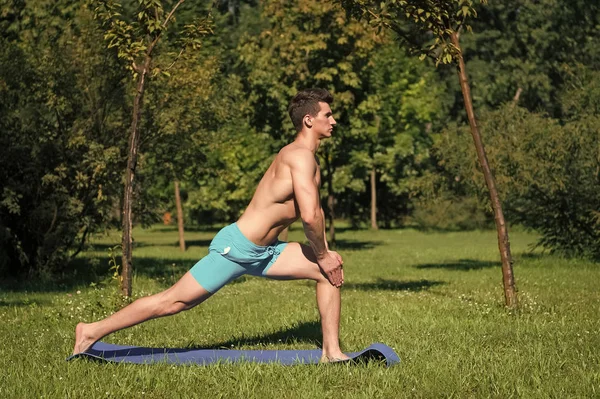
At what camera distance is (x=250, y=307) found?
12898 mm

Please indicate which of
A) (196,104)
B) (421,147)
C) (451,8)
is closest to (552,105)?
(421,147)

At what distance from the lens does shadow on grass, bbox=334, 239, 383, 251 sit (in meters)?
36.6

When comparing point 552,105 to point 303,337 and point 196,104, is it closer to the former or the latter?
point 196,104

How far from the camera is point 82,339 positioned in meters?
7.77

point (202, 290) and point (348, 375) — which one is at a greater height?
point (202, 290)

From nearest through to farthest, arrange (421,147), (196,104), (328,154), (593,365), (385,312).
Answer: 1. (593,365)
2. (385,312)
3. (196,104)
4. (328,154)
5. (421,147)

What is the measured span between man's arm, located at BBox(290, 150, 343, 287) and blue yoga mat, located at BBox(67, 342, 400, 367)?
0.64 m

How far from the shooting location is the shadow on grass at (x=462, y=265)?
23547 millimetres

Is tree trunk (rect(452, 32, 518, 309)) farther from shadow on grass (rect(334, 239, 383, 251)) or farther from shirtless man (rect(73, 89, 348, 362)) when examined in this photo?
shadow on grass (rect(334, 239, 383, 251))

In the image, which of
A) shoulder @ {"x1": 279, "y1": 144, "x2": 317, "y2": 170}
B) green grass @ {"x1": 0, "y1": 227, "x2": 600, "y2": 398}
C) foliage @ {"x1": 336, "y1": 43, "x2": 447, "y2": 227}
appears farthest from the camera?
foliage @ {"x1": 336, "y1": 43, "x2": 447, "y2": 227}

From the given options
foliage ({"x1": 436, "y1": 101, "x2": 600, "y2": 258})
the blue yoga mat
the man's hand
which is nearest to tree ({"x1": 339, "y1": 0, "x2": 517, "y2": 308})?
the blue yoga mat

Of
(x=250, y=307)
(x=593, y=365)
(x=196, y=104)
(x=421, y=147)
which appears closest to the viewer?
(x=593, y=365)

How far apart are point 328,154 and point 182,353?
24567 mm

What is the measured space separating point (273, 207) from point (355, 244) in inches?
1239
